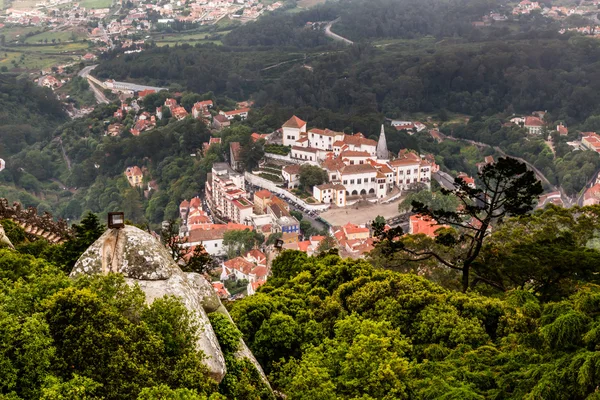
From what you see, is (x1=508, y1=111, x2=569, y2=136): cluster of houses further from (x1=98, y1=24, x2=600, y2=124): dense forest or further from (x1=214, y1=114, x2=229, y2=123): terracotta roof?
(x1=214, y1=114, x2=229, y2=123): terracotta roof

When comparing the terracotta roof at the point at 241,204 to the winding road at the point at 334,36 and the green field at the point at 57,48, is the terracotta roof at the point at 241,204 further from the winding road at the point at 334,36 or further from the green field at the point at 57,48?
the winding road at the point at 334,36

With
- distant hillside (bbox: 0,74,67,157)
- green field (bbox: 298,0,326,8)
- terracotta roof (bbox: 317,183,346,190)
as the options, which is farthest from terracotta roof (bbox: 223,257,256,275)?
green field (bbox: 298,0,326,8)

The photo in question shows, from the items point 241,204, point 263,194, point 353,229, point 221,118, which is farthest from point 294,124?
point 353,229

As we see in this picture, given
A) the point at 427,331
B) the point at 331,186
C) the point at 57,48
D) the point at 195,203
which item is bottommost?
the point at 57,48

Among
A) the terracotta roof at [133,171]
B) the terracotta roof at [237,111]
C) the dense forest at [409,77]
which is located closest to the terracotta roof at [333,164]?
the terracotta roof at [133,171]

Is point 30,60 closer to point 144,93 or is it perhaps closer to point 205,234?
point 144,93
